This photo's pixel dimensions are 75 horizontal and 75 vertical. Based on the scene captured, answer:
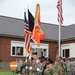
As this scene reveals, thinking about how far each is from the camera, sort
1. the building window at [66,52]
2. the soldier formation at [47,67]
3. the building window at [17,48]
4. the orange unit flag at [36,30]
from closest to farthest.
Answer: the soldier formation at [47,67]
the orange unit flag at [36,30]
the building window at [17,48]
the building window at [66,52]

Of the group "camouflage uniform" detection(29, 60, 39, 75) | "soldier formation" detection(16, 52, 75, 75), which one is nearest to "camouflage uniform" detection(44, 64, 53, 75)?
"soldier formation" detection(16, 52, 75, 75)

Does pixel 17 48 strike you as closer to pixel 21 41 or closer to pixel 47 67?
pixel 21 41

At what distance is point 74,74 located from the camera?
22.0 m

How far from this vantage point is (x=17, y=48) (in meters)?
36.3

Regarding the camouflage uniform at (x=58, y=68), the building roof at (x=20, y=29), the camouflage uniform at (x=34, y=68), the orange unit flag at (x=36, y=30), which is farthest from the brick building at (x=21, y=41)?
the camouflage uniform at (x=58, y=68)

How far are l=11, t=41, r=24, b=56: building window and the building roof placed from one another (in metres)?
1.05

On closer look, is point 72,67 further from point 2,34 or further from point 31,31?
point 2,34

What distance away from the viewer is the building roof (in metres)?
35.6

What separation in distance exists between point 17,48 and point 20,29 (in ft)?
9.40

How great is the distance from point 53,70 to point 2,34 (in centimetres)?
1684

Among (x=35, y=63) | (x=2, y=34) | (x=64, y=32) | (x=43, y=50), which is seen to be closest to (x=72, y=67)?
(x=35, y=63)

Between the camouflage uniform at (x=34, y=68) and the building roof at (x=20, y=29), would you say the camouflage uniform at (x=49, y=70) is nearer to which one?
the camouflage uniform at (x=34, y=68)

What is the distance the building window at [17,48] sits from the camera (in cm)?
3558

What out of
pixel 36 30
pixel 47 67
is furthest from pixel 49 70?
pixel 36 30
